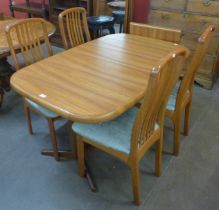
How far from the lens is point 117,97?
1290 mm

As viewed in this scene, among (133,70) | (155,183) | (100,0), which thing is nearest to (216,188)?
(155,183)

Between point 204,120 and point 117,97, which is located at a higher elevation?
point 117,97

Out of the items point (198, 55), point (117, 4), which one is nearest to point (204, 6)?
point (117, 4)

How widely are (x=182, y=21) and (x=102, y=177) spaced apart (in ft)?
6.28

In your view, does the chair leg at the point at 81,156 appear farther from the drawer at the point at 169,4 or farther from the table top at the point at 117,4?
the table top at the point at 117,4

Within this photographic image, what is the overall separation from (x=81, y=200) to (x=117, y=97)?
30.2 inches

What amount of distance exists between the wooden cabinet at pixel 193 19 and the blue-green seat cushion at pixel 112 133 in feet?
5.15

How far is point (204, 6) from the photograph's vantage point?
98.9 inches

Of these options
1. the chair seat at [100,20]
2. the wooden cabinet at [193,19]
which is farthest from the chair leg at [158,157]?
the chair seat at [100,20]

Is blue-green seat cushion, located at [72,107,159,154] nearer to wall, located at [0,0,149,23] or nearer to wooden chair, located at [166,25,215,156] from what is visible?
wooden chair, located at [166,25,215,156]

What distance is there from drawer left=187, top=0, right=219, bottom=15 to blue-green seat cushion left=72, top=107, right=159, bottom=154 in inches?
63.6

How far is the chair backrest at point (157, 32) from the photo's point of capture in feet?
6.70

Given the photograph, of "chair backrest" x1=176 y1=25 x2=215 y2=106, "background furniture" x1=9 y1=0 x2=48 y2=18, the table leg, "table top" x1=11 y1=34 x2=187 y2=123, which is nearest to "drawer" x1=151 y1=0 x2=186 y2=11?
"table top" x1=11 y1=34 x2=187 y2=123

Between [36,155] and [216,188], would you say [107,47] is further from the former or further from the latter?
[216,188]
